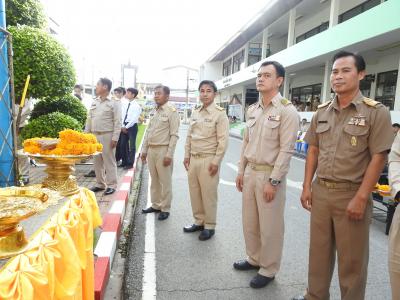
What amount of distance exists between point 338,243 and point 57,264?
1.92 m

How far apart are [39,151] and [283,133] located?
2.50 metres

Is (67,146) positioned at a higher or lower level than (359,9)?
lower

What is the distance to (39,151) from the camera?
3.57 meters

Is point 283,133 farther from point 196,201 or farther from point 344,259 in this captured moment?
point 196,201

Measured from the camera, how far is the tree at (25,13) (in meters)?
4.79

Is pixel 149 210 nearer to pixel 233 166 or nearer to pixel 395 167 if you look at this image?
pixel 395 167

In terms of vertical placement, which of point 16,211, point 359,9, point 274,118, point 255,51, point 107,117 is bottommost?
point 16,211

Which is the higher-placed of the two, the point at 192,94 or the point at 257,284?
the point at 192,94

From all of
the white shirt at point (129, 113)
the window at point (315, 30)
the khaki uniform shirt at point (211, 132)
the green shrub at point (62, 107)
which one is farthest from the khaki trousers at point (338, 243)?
the window at point (315, 30)

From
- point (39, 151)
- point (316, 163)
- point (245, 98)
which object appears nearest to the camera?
point (316, 163)

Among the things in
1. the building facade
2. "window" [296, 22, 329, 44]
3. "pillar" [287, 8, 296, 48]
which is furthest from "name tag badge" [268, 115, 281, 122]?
"pillar" [287, 8, 296, 48]

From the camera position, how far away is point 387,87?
12844mm

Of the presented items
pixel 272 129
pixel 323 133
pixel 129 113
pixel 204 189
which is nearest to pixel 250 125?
pixel 272 129

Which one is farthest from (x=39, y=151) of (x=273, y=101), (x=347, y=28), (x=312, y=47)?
(x=312, y=47)
